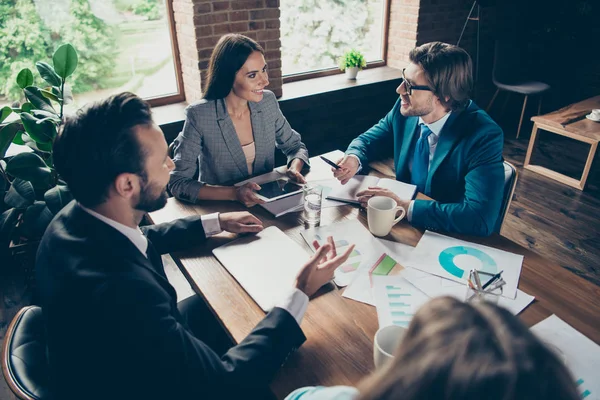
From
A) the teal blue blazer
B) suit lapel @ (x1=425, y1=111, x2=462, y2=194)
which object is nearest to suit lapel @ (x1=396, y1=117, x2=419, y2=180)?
the teal blue blazer

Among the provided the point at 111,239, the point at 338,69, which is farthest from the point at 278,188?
the point at 338,69

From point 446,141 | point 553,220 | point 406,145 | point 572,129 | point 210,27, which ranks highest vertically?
point 210,27

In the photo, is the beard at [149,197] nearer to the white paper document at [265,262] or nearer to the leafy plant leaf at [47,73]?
the white paper document at [265,262]

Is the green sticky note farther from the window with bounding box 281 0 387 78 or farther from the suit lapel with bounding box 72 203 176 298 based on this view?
the window with bounding box 281 0 387 78

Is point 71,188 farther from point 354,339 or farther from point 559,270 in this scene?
point 559,270

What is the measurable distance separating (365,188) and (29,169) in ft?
5.13

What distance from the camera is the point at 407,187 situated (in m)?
1.66

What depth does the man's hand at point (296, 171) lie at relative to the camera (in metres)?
1.72

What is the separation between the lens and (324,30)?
3658mm

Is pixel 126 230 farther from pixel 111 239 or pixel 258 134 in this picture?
pixel 258 134

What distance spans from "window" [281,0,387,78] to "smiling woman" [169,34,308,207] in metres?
1.61

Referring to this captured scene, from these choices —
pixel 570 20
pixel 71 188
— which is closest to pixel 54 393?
pixel 71 188

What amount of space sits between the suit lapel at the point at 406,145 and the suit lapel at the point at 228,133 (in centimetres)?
73

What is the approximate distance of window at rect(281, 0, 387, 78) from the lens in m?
3.46
